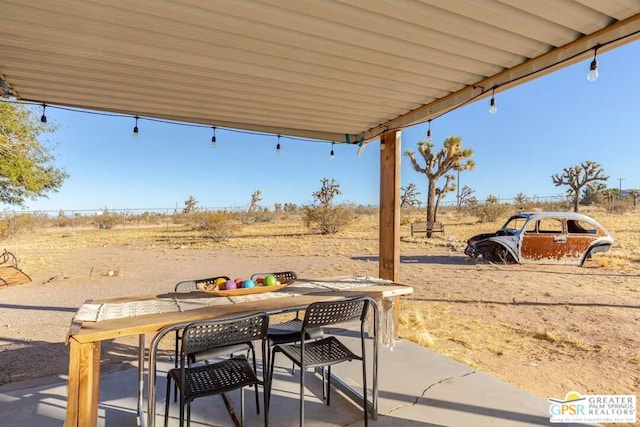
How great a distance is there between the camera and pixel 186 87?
2684mm

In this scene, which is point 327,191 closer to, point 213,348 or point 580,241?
point 580,241

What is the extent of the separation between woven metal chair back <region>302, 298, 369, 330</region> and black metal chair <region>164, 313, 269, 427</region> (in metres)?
0.26

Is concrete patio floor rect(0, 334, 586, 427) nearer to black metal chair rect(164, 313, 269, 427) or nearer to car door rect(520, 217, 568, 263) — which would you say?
black metal chair rect(164, 313, 269, 427)

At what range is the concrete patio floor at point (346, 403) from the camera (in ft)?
7.23

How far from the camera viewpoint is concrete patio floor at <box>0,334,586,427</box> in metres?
2.21

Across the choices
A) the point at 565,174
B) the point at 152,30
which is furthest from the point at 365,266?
the point at 565,174

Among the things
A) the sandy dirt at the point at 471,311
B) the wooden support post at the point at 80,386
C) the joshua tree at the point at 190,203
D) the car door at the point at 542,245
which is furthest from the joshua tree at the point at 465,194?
the wooden support post at the point at 80,386

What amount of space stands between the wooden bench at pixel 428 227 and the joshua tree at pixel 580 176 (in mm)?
12792

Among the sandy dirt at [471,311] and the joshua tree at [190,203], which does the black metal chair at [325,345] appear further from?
the joshua tree at [190,203]

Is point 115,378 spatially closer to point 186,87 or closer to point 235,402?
point 235,402

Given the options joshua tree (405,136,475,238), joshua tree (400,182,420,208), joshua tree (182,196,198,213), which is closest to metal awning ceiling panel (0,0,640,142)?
joshua tree (405,136,475,238)

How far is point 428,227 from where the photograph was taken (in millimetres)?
14750

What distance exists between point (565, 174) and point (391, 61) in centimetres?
A: 2666

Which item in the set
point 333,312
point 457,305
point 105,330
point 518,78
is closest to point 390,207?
point 518,78
